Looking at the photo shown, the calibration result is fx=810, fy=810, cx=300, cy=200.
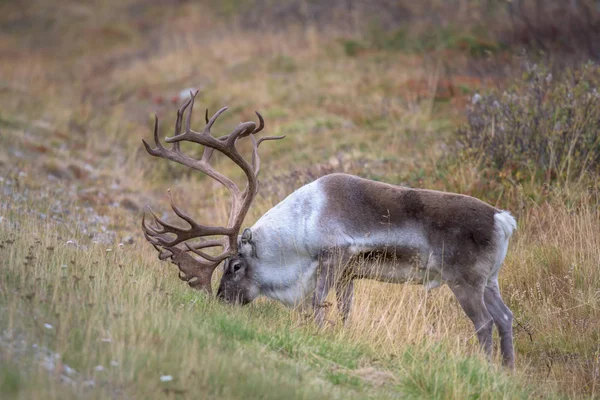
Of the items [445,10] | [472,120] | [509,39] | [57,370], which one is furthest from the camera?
[445,10]

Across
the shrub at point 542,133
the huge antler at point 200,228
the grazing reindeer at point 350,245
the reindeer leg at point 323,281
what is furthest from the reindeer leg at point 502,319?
the shrub at point 542,133

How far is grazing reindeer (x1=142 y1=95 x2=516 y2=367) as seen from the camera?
21.8 ft

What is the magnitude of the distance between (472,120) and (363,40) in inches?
413

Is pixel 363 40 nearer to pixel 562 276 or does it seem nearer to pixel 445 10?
pixel 445 10

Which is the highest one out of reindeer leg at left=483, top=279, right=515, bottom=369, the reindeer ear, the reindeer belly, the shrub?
the shrub

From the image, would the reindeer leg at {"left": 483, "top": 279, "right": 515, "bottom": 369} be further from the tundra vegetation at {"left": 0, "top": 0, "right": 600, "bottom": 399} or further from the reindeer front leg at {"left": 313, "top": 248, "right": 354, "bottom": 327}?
the reindeer front leg at {"left": 313, "top": 248, "right": 354, "bottom": 327}

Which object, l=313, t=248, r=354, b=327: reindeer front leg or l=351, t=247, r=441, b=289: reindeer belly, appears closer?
l=351, t=247, r=441, b=289: reindeer belly

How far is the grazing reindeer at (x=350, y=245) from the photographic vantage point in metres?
6.63

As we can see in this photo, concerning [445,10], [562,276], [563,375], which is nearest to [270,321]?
[563,375]

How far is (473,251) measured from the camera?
6.60m

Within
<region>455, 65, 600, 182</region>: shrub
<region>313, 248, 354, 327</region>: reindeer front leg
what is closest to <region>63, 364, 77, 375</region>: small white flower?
<region>313, 248, 354, 327</region>: reindeer front leg

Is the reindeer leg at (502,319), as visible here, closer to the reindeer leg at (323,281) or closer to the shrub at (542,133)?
the reindeer leg at (323,281)

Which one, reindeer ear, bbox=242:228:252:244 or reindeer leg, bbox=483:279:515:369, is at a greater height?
reindeer ear, bbox=242:228:252:244

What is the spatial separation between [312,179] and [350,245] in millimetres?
4034
